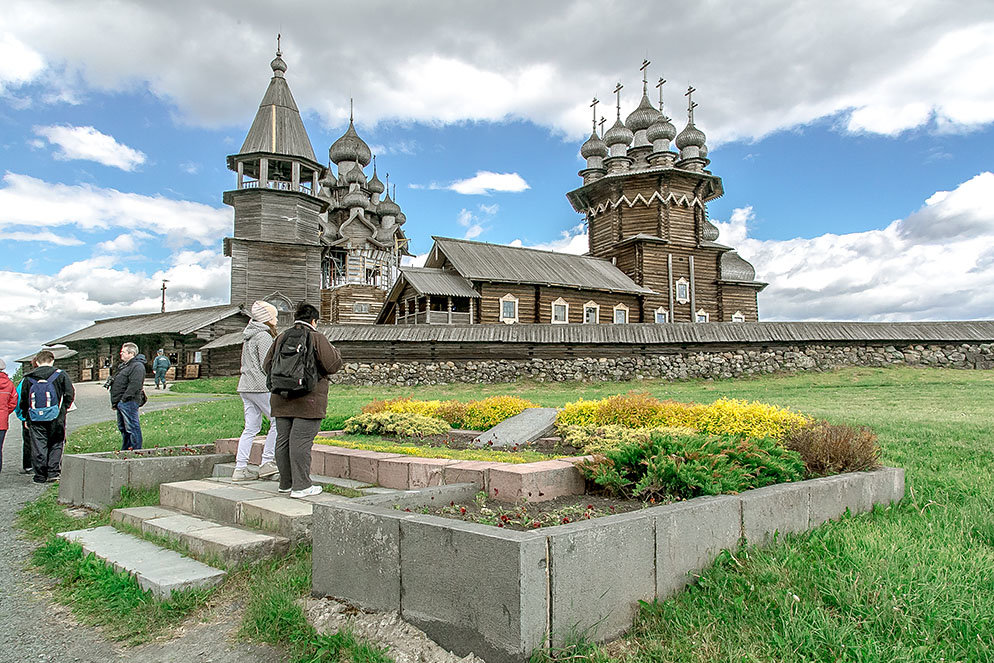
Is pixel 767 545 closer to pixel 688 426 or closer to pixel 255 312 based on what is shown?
pixel 688 426

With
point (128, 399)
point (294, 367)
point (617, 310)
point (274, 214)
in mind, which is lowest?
point (128, 399)

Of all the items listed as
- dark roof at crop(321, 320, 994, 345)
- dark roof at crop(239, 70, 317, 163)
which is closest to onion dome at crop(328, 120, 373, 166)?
dark roof at crop(239, 70, 317, 163)

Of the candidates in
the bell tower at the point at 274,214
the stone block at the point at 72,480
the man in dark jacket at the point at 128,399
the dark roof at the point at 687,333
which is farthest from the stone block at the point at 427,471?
the bell tower at the point at 274,214

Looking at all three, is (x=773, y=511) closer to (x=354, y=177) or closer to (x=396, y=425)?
(x=396, y=425)

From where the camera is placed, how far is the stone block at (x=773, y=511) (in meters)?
4.20

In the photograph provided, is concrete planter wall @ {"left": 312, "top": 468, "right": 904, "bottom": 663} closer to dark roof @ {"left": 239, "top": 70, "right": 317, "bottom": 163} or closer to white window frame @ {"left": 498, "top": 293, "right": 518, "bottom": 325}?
white window frame @ {"left": 498, "top": 293, "right": 518, "bottom": 325}

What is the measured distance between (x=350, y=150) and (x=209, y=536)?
188ft

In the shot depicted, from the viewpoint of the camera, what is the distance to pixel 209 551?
4.73 meters

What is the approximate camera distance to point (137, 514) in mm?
5922

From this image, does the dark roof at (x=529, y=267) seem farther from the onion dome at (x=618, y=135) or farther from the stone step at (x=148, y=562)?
the stone step at (x=148, y=562)

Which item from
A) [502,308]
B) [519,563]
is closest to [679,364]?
Answer: [502,308]

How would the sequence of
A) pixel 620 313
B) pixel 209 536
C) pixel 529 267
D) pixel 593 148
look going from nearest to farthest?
pixel 209 536 < pixel 529 267 < pixel 620 313 < pixel 593 148

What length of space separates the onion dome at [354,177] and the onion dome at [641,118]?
26.0 meters

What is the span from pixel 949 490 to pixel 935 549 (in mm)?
2144
